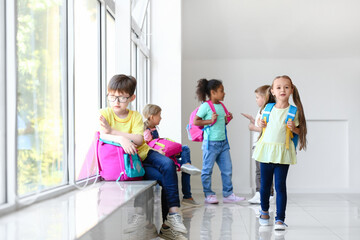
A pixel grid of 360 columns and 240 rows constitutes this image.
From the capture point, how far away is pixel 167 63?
5672 mm

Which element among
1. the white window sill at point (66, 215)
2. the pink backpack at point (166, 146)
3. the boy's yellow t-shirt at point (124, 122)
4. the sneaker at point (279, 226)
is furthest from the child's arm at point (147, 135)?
the white window sill at point (66, 215)

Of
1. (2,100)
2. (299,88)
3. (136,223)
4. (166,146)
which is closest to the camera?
(2,100)

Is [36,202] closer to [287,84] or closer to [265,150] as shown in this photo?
[265,150]

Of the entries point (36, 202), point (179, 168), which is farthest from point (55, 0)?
point (179, 168)

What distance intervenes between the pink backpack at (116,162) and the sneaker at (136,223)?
1.52ft

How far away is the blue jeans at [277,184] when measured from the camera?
10.9 feet

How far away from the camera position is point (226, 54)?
6277 mm

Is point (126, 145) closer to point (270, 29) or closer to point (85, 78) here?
point (85, 78)

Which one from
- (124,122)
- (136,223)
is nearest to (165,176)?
(124,122)

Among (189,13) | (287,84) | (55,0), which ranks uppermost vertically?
(189,13)

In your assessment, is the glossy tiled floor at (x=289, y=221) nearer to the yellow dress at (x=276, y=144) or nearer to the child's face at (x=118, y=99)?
the yellow dress at (x=276, y=144)

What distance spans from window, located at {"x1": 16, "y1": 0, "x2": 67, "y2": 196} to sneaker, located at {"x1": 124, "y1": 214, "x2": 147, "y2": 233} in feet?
1.53

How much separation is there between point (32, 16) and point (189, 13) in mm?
4015

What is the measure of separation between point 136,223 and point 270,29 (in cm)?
442
